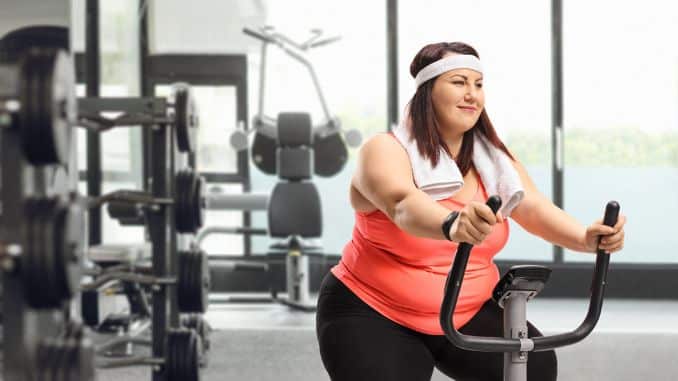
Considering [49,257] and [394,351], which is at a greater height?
[49,257]

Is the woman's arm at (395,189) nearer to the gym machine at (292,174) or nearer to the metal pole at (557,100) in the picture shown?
the gym machine at (292,174)

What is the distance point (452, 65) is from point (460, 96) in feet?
0.23

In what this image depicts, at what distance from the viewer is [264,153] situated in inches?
223

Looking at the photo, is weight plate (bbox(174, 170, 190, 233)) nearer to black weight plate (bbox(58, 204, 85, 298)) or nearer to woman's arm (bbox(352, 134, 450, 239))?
woman's arm (bbox(352, 134, 450, 239))

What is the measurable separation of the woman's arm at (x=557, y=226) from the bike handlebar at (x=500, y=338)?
32 mm

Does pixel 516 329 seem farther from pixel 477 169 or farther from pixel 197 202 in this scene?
pixel 197 202

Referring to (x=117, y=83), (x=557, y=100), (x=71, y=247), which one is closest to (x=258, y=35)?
(x=117, y=83)

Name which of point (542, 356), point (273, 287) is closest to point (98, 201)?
point (542, 356)

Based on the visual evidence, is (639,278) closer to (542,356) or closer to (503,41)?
(503,41)

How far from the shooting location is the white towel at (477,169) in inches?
85.0

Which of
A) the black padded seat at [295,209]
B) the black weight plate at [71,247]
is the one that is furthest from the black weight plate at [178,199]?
the black padded seat at [295,209]

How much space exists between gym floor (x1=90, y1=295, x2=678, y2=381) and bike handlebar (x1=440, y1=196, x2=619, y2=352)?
216 cm

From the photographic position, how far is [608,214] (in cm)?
183

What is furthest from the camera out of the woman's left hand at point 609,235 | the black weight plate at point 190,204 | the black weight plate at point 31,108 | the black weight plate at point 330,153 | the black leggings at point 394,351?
the black weight plate at point 330,153
